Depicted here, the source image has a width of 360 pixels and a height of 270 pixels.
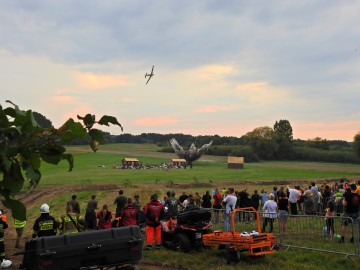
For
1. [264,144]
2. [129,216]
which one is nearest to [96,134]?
[129,216]

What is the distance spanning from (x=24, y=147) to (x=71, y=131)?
0.25 metres

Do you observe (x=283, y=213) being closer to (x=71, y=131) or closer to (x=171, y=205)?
(x=171, y=205)

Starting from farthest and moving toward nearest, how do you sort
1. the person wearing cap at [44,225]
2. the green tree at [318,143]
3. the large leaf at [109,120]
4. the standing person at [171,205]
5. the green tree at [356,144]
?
1. the green tree at [318,143]
2. the green tree at [356,144]
3. the standing person at [171,205]
4. the person wearing cap at [44,225]
5. the large leaf at [109,120]

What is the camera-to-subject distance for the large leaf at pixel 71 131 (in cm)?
228

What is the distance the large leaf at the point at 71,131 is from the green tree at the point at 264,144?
11327cm

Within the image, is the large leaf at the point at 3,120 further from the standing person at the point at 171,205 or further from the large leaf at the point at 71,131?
the standing person at the point at 171,205

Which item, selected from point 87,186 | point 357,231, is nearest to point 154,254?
point 357,231

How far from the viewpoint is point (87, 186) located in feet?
139

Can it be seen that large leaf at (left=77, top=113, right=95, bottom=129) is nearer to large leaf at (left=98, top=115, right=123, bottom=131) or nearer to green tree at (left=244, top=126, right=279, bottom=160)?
large leaf at (left=98, top=115, right=123, bottom=131)

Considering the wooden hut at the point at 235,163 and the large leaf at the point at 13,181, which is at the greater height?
the large leaf at the point at 13,181

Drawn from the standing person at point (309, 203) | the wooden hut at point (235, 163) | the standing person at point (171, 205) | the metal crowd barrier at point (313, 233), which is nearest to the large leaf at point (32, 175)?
the metal crowd barrier at point (313, 233)

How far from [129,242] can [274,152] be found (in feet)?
366

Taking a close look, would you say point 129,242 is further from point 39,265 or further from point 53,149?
point 53,149

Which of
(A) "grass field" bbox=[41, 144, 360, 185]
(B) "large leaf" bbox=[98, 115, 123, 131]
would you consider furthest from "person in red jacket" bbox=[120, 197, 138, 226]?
(A) "grass field" bbox=[41, 144, 360, 185]
